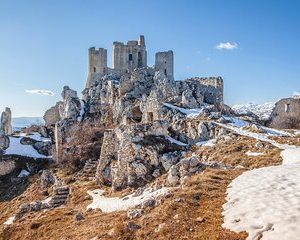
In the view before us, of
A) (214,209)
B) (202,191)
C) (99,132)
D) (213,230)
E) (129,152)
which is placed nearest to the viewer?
(213,230)

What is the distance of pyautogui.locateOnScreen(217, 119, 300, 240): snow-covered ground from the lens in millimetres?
13828

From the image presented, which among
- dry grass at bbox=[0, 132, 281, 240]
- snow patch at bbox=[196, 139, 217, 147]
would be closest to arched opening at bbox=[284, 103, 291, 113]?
snow patch at bbox=[196, 139, 217, 147]

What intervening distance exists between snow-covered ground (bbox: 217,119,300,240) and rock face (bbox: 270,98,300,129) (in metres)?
36.5

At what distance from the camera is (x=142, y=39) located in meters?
87.2

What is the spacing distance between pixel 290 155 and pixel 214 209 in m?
14.0

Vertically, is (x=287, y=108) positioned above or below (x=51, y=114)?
above

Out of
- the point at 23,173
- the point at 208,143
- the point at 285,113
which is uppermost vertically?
the point at 285,113

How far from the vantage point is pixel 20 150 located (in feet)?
214

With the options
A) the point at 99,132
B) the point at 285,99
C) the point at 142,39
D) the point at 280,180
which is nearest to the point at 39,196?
the point at 99,132

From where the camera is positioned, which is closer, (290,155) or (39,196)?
(290,155)

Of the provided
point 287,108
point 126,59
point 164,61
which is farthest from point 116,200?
point 126,59

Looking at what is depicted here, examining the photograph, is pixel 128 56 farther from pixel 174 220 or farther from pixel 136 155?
pixel 174 220

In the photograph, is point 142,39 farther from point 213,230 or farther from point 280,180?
point 213,230

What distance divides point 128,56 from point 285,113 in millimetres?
36860
